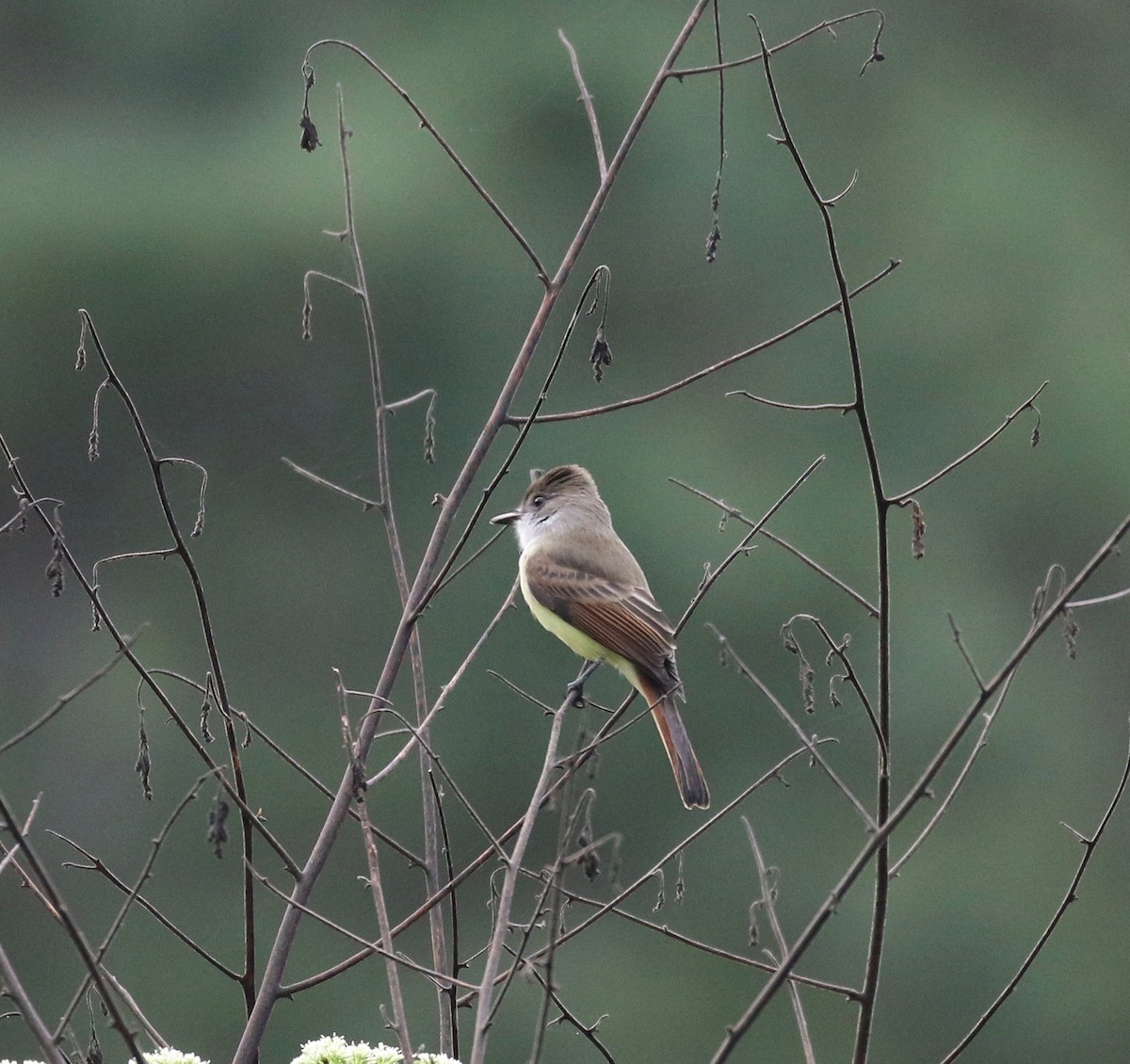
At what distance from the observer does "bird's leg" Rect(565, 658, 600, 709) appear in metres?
4.12

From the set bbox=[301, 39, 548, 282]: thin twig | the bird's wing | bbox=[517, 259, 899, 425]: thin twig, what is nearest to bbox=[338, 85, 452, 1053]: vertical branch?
bbox=[301, 39, 548, 282]: thin twig

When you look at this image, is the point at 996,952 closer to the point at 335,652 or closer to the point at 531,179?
the point at 335,652

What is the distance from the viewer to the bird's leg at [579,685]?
4117 mm

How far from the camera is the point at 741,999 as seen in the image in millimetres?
17734

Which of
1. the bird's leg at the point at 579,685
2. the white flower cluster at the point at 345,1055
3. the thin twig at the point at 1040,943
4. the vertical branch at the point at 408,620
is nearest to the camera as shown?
the thin twig at the point at 1040,943

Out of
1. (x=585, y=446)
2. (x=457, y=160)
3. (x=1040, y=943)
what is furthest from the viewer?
(x=585, y=446)

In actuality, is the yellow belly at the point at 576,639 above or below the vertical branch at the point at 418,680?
below

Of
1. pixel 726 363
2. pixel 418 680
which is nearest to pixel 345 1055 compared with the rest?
pixel 418 680

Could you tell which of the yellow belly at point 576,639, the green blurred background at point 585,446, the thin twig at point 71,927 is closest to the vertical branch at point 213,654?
the thin twig at point 71,927

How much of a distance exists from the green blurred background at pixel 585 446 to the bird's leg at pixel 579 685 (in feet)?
35.3

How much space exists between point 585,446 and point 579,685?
49.5 feet

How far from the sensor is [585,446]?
19.3 meters

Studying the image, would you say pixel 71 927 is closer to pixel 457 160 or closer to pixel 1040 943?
pixel 1040 943

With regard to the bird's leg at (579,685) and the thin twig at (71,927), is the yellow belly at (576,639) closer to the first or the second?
the bird's leg at (579,685)
